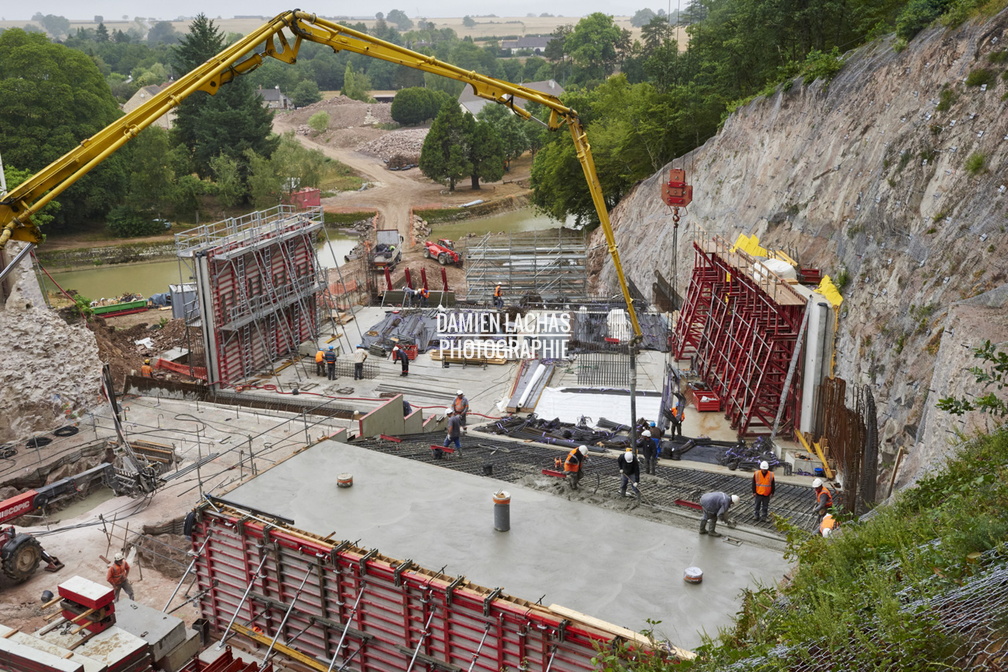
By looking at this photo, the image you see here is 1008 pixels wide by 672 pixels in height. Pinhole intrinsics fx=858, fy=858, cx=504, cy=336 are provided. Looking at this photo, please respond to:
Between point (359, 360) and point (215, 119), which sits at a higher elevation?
point (215, 119)

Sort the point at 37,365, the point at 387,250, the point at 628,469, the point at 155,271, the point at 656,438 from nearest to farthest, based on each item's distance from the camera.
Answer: the point at 628,469 → the point at 656,438 → the point at 37,365 → the point at 387,250 → the point at 155,271

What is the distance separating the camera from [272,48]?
71.8 feet

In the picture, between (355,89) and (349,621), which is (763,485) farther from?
(355,89)

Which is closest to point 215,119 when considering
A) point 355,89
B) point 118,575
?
point 118,575

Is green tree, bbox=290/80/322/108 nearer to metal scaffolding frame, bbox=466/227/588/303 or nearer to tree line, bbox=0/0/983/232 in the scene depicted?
tree line, bbox=0/0/983/232

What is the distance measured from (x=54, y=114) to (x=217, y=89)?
49.9 meters

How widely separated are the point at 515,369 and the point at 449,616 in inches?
762

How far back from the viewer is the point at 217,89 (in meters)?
21.8

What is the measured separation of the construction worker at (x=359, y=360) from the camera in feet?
98.4

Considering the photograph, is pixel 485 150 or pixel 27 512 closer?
pixel 27 512

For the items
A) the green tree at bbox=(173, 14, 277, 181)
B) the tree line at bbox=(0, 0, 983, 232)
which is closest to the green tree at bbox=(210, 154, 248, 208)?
the tree line at bbox=(0, 0, 983, 232)

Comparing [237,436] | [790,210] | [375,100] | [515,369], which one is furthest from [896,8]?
[375,100]

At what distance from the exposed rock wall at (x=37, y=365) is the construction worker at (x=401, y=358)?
9.75 metres

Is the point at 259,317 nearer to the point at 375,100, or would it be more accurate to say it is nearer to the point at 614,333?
the point at 614,333
